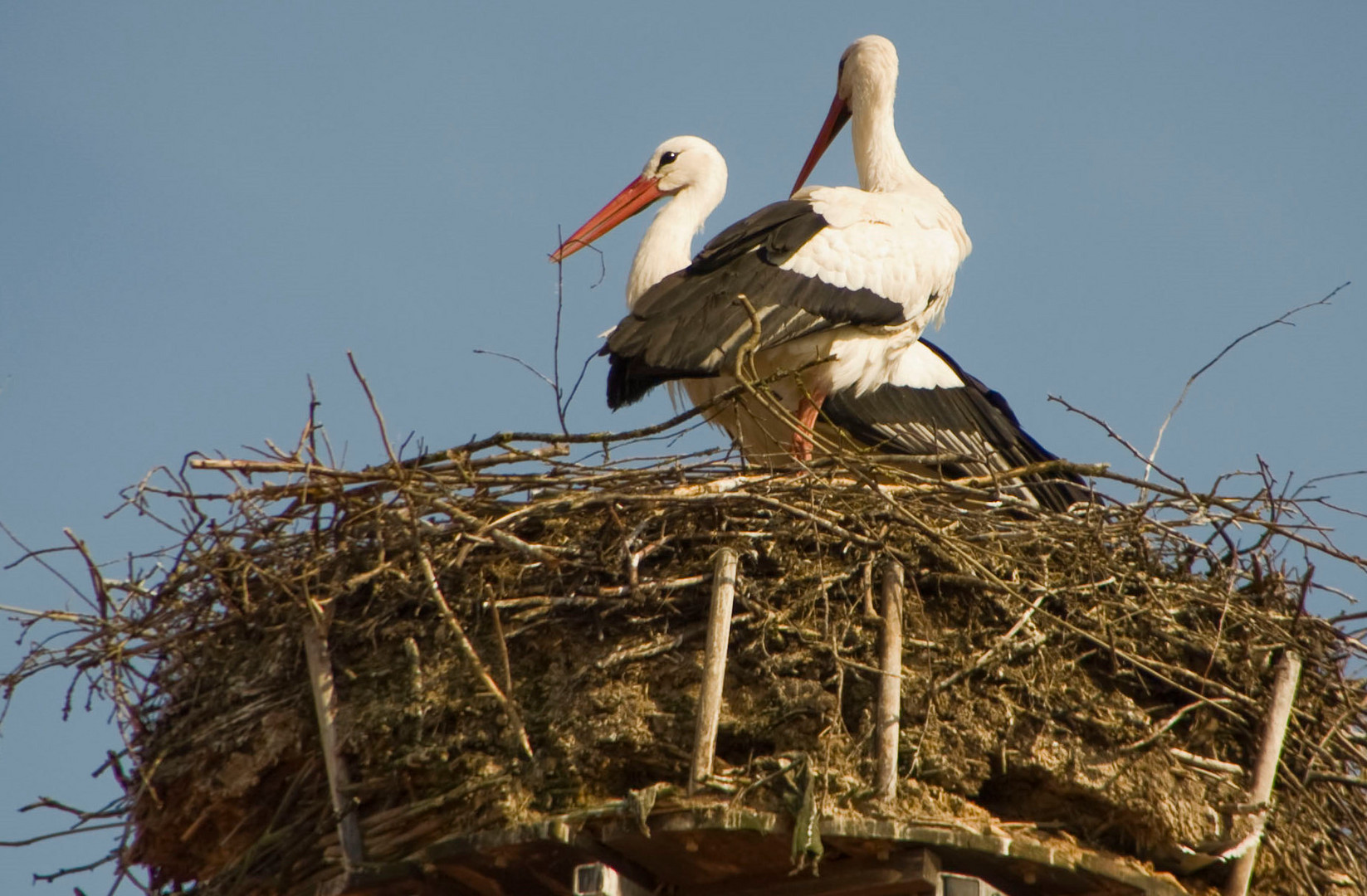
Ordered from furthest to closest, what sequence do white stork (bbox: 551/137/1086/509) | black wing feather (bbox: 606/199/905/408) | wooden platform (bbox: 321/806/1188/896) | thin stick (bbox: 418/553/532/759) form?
white stork (bbox: 551/137/1086/509) < black wing feather (bbox: 606/199/905/408) < thin stick (bbox: 418/553/532/759) < wooden platform (bbox: 321/806/1188/896)

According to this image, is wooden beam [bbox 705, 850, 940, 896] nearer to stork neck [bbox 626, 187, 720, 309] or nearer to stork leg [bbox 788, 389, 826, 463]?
stork leg [bbox 788, 389, 826, 463]

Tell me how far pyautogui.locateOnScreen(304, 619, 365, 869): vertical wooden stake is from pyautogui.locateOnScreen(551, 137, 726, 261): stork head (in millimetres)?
3385

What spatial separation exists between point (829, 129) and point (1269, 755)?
5.03 metres

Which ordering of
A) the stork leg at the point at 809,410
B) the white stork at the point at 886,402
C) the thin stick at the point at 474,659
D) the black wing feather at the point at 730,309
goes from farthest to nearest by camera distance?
the white stork at the point at 886,402, the stork leg at the point at 809,410, the black wing feather at the point at 730,309, the thin stick at the point at 474,659

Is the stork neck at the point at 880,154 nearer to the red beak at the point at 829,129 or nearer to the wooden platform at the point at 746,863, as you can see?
the red beak at the point at 829,129

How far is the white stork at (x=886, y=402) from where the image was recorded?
24.5 feet

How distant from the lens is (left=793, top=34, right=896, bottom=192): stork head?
8922mm

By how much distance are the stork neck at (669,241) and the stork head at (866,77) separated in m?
0.94

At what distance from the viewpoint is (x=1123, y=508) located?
5.99m

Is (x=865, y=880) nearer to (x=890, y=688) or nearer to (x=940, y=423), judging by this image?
(x=890, y=688)

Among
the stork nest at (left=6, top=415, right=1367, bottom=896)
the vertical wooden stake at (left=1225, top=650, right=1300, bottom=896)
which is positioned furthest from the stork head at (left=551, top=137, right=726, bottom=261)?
the vertical wooden stake at (left=1225, top=650, right=1300, bottom=896)

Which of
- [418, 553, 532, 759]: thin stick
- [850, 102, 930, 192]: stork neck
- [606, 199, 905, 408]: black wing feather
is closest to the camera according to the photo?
[418, 553, 532, 759]: thin stick

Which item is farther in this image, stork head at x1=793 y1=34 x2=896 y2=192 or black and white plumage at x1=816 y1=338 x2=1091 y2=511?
stork head at x1=793 y1=34 x2=896 y2=192

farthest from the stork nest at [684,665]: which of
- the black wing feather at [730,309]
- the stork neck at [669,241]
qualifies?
the stork neck at [669,241]
